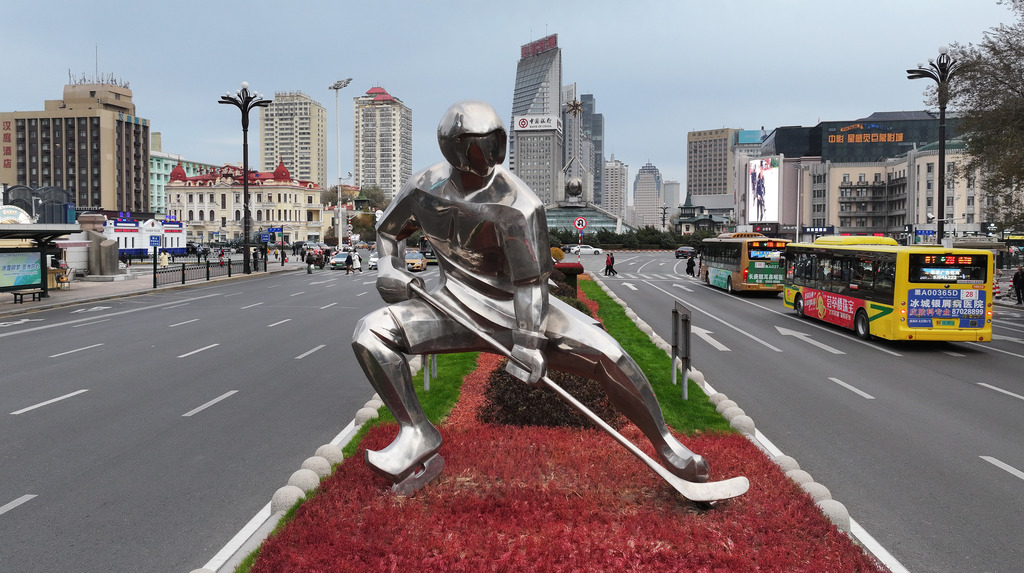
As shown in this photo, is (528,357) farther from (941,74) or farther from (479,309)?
(941,74)

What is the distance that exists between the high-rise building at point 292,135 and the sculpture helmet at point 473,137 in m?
181

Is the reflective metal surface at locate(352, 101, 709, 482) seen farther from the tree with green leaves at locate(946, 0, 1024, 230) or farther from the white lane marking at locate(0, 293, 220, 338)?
the tree with green leaves at locate(946, 0, 1024, 230)

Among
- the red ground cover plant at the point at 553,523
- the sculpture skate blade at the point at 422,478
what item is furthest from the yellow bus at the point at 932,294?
the sculpture skate blade at the point at 422,478

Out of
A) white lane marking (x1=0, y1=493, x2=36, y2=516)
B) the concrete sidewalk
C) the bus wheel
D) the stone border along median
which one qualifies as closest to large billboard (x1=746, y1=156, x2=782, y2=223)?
the concrete sidewalk

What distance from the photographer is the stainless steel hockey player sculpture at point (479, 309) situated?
4715 millimetres

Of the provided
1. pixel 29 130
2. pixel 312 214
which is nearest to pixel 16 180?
pixel 29 130

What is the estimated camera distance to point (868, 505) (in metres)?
5.87

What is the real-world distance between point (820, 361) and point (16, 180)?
12420cm

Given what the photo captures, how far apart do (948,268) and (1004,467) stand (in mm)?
8893

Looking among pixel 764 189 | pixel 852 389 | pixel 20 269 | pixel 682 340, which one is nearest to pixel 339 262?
pixel 20 269

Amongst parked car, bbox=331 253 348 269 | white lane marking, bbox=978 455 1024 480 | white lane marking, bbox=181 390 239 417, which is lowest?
white lane marking, bbox=978 455 1024 480

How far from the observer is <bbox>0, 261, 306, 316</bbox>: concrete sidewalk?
71.9ft

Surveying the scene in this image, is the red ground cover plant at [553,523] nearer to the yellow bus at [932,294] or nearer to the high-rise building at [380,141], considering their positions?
the yellow bus at [932,294]

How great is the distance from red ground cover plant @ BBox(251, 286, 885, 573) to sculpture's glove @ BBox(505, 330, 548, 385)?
3.47 ft
